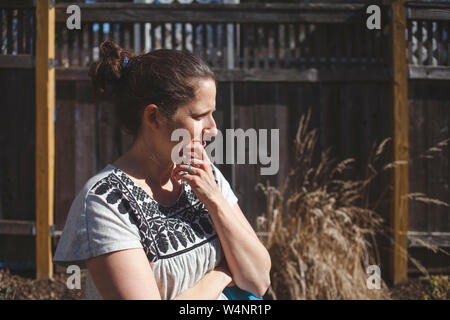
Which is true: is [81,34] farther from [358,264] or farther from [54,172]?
[358,264]

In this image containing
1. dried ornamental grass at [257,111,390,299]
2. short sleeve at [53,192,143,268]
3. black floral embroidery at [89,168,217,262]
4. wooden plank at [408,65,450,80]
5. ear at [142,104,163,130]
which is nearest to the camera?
short sleeve at [53,192,143,268]

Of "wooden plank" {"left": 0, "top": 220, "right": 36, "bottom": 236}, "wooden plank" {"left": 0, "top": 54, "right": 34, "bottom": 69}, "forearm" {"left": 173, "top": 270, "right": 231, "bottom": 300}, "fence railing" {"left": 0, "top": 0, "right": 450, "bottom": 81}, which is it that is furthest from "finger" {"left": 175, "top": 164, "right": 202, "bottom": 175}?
"wooden plank" {"left": 0, "top": 54, "right": 34, "bottom": 69}

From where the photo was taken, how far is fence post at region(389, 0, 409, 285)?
3506 millimetres

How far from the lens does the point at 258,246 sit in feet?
4.65

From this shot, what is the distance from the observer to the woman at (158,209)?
1.18 metres

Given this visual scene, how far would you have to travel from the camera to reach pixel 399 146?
3545 mm

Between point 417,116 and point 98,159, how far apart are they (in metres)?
3.05

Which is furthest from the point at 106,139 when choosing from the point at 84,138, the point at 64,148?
the point at 64,148

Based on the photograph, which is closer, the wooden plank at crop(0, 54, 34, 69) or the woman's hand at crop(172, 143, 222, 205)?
the woman's hand at crop(172, 143, 222, 205)

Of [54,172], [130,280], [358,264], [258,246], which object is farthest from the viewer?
[54,172]

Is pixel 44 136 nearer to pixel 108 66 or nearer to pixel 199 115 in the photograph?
pixel 108 66

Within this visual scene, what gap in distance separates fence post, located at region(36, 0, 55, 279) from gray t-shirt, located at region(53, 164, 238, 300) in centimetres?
242

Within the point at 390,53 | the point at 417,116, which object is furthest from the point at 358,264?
the point at 390,53

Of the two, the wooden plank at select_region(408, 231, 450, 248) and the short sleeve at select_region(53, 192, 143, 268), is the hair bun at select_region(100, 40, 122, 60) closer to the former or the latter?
the short sleeve at select_region(53, 192, 143, 268)
